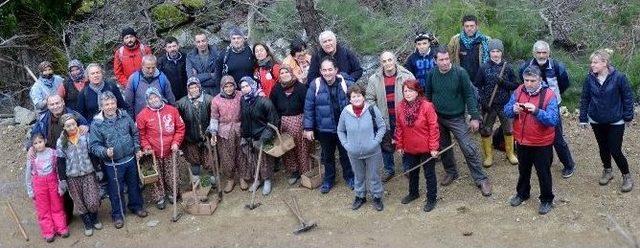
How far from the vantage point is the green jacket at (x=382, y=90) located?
685cm

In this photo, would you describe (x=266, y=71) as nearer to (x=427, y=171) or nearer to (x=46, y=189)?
(x=427, y=171)

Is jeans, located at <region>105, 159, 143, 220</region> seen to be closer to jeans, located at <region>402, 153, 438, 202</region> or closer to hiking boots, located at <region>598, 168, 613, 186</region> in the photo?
jeans, located at <region>402, 153, 438, 202</region>

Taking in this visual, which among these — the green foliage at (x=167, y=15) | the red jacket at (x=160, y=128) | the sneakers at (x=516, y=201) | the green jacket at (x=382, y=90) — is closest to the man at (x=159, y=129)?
the red jacket at (x=160, y=128)

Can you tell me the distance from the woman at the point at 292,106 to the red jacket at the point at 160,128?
1112 mm

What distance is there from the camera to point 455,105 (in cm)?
666

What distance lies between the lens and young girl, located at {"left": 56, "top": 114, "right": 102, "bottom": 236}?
6.61 m

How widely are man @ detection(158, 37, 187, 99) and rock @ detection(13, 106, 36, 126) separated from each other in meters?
3.45

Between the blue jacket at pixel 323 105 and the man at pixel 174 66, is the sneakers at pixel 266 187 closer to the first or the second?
the blue jacket at pixel 323 105

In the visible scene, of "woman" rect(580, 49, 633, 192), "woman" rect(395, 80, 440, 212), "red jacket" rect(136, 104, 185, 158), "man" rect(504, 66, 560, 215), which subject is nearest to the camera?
"man" rect(504, 66, 560, 215)

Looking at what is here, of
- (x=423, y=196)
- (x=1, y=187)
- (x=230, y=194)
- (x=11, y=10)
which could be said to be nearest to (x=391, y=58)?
(x=423, y=196)

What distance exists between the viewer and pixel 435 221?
6.48 m

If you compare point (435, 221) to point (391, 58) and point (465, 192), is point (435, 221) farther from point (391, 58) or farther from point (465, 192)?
point (391, 58)

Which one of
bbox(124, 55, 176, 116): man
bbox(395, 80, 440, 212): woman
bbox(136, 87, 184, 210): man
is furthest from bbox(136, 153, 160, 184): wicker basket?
bbox(395, 80, 440, 212): woman

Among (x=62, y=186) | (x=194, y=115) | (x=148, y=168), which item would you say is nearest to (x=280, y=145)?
(x=194, y=115)
